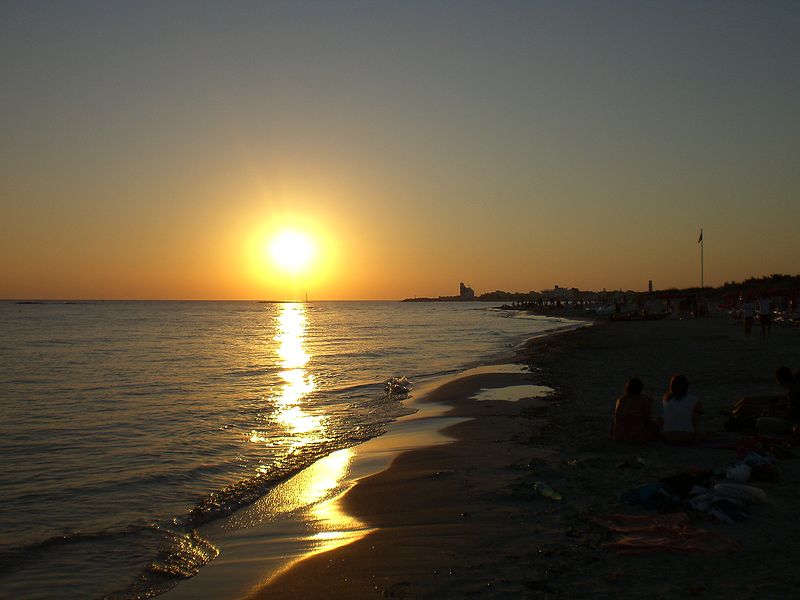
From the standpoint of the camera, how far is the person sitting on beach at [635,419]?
9.94 metres

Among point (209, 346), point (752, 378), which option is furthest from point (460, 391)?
point (209, 346)

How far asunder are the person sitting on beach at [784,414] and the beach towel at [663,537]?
4458 mm

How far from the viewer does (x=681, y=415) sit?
9656mm

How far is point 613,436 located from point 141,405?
42.7 ft

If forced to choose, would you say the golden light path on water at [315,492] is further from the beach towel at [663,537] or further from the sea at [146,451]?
the beach towel at [663,537]

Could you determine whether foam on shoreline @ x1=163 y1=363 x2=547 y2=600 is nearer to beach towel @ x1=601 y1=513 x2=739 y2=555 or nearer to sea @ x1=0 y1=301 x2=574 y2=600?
sea @ x1=0 y1=301 x2=574 y2=600

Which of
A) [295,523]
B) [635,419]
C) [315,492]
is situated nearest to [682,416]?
[635,419]

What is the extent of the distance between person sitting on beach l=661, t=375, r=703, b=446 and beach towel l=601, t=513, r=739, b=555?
139 inches

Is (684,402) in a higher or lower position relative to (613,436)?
higher

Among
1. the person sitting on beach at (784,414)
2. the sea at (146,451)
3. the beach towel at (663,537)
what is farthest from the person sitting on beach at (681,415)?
the sea at (146,451)

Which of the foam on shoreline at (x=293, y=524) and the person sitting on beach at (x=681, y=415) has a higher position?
the person sitting on beach at (x=681, y=415)

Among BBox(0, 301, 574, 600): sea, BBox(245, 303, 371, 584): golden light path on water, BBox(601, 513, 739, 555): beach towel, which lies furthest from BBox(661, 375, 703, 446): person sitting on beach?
BBox(0, 301, 574, 600): sea

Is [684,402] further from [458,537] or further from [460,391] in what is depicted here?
[460,391]

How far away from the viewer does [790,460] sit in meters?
8.33
